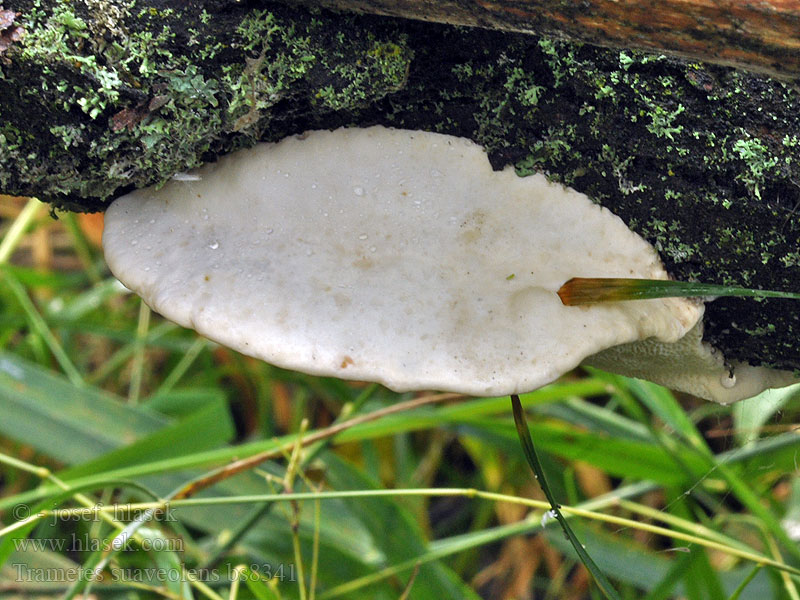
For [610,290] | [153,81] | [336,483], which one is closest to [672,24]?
[610,290]

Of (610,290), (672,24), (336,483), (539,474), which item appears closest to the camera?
(672,24)

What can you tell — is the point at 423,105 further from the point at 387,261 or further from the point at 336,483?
the point at 336,483

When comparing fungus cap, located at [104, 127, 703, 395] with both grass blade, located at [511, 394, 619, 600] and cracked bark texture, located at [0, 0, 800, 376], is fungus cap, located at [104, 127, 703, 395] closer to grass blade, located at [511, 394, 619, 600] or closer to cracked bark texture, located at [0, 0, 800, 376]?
cracked bark texture, located at [0, 0, 800, 376]

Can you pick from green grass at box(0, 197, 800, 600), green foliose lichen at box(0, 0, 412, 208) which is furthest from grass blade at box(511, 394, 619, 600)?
green foliose lichen at box(0, 0, 412, 208)

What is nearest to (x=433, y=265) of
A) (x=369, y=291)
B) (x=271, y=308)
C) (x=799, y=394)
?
(x=369, y=291)

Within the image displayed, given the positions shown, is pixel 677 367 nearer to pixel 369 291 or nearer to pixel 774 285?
pixel 774 285

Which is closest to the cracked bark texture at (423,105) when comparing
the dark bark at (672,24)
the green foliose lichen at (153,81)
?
the green foliose lichen at (153,81)

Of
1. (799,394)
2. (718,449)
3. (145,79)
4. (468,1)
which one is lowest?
(718,449)
